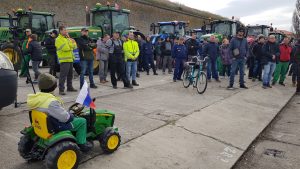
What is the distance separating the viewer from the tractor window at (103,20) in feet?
46.0

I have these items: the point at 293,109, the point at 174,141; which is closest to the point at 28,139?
the point at 174,141

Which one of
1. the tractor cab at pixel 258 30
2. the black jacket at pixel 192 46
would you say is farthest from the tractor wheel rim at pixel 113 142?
the tractor cab at pixel 258 30

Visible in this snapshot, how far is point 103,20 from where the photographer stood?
14.2 meters

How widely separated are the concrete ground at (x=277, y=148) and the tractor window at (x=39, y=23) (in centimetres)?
1177

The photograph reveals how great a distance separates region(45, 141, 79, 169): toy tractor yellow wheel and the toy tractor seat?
0.20m

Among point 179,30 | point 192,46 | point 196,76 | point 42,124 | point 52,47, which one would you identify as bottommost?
point 42,124

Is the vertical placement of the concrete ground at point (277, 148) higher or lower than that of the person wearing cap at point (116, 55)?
lower

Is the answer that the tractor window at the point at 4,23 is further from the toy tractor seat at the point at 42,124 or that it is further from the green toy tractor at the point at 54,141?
the toy tractor seat at the point at 42,124

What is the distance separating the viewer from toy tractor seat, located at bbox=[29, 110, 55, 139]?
12.2 ft

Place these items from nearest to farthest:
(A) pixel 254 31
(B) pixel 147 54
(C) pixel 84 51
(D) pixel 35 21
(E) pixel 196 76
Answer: (C) pixel 84 51 < (E) pixel 196 76 < (B) pixel 147 54 < (D) pixel 35 21 < (A) pixel 254 31

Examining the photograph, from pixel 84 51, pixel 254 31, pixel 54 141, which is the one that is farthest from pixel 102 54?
pixel 254 31

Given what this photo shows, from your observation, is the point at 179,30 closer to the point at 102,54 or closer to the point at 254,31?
the point at 254,31

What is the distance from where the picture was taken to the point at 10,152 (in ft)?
14.6

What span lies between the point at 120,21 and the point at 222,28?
6770 millimetres
